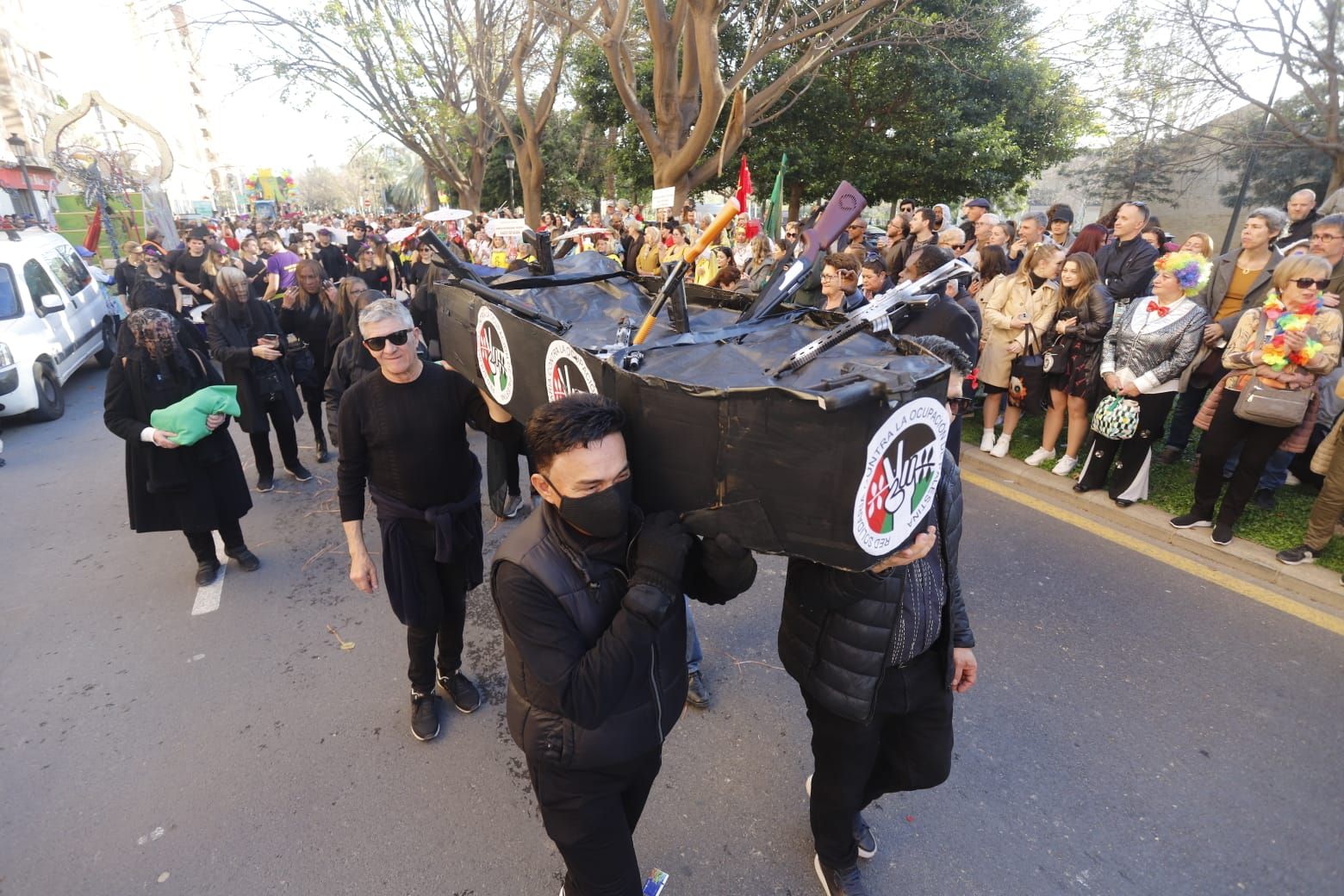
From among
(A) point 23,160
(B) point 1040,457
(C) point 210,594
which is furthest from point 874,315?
(A) point 23,160

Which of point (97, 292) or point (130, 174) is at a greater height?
point (130, 174)

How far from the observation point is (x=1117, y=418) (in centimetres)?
466

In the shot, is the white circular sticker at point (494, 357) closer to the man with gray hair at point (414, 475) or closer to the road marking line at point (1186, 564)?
the man with gray hair at point (414, 475)

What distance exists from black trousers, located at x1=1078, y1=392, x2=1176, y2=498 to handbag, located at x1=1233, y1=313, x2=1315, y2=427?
54cm

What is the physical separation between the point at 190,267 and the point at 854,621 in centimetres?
1165

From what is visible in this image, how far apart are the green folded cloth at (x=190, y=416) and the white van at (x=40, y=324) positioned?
4315 mm

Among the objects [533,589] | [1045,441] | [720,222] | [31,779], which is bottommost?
[31,779]

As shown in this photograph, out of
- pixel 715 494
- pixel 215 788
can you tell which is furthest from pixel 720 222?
pixel 215 788

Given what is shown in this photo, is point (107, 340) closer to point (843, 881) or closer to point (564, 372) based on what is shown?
point (564, 372)

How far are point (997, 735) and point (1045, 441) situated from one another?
3.57 meters

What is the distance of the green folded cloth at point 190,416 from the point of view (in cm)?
379

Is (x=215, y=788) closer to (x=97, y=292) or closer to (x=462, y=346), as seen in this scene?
(x=462, y=346)

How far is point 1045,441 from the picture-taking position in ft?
18.8

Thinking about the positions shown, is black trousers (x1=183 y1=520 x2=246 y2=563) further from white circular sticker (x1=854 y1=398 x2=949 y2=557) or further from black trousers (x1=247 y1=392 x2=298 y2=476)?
white circular sticker (x1=854 y1=398 x2=949 y2=557)
